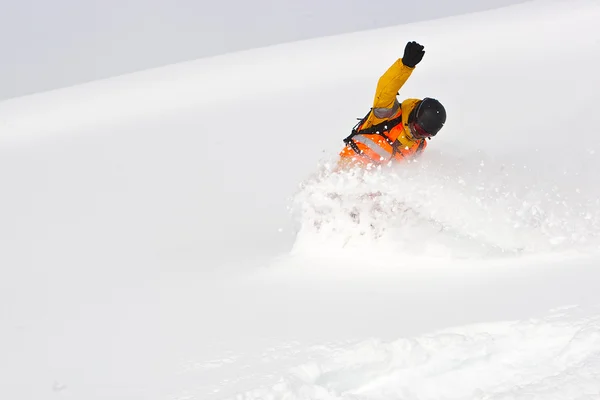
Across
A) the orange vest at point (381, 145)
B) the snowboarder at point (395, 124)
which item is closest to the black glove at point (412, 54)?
the snowboarder at point (395, 124)

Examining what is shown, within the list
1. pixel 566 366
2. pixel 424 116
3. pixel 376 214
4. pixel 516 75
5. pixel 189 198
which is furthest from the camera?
pixel 516 75

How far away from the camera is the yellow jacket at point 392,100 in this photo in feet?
11.2

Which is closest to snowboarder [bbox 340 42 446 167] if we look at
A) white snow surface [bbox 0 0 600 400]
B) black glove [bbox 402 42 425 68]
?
black glove [bbox 402 42 425 68]

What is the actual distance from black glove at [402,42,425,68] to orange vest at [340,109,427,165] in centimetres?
36

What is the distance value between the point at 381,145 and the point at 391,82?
0.41 metres

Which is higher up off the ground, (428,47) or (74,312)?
(428,47)

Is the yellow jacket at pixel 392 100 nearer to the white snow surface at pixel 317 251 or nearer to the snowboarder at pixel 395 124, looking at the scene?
the snowboarder at pixel 395 124

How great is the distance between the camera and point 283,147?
616 cm

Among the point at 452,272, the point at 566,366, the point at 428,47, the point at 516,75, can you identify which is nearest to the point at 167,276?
the point at 452,272

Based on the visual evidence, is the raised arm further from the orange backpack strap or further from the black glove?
the orange backpack strap

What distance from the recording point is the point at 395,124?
362 cm

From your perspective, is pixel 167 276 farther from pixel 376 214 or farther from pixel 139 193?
pixel 139 193

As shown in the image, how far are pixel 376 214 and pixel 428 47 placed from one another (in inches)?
220

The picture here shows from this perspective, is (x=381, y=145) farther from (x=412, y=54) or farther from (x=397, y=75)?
(x=412, y=54)
